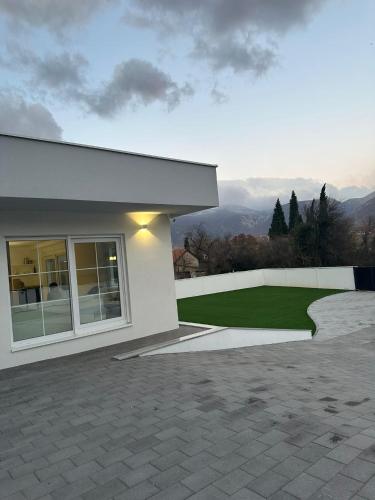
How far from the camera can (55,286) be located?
7102 mm

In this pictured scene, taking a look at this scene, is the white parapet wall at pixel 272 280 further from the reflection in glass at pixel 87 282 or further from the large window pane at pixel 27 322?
the large window pane at pixel 27 322

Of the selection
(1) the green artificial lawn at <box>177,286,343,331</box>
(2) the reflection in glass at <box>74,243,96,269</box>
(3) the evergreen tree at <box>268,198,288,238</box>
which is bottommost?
(1) the green artificial lawn at <box>177,286,343,331</box>

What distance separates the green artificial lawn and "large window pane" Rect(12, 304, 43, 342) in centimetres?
645

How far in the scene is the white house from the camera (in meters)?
5.76

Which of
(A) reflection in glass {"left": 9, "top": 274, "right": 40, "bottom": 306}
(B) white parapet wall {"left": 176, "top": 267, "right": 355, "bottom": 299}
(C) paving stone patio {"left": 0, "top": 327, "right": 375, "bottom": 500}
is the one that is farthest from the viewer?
(B) white parapet wall {"left": 176, "top": 267, "right": 355, "bottom": 299}

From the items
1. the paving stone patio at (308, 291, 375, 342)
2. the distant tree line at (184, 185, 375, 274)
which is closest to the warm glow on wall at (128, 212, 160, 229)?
the paving stone patio at (308, 291, 375, 342)

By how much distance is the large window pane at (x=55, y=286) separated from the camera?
6949 millimetres

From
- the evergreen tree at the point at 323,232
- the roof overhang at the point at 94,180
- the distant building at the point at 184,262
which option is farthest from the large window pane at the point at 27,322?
the distant building at the point at 184,262

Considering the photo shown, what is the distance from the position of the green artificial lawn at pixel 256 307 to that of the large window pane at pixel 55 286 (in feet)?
20.0

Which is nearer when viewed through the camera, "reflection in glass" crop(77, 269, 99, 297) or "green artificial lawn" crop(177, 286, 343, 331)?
"reflection in glass" crop(77, 269, 99, 297)

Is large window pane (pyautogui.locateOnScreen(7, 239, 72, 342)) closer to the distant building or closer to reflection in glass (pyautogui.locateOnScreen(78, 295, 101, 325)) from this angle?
reflection in glass (pyautogui.locateOnScreen(78, 295, 101, 325))

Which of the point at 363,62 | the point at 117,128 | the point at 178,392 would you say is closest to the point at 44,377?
the point at 178,392

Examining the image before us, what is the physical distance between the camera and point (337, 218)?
118 ft

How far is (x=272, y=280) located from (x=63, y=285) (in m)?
18.6
